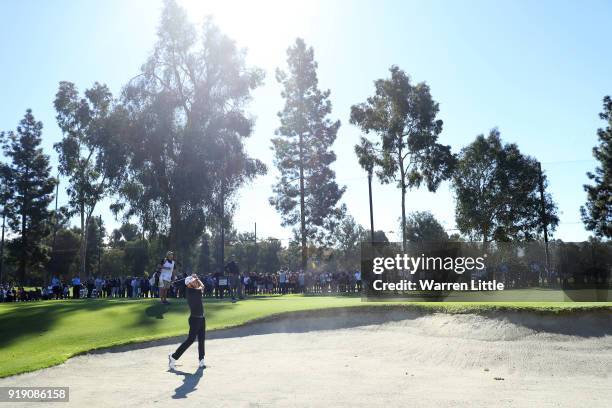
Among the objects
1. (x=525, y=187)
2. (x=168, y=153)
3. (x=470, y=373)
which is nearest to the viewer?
(x=470, y=373)

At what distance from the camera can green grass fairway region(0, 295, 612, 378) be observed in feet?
44.7

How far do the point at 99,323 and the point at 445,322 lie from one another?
11.7m

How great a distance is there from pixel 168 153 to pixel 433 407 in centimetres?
3161

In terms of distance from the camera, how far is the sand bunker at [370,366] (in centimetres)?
845

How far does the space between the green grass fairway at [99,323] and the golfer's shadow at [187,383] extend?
11.9ft

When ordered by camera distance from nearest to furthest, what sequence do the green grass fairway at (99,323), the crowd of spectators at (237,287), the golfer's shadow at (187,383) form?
the golfer's shadow at (187,383) → the green grass fairway at (99,323) → the crowd of spectators at (237,287)

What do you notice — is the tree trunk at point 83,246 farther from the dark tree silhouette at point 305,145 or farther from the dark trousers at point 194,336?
the dark trousers at point 194,336

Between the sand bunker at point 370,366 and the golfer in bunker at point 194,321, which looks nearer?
the sand bunker at point 370,366

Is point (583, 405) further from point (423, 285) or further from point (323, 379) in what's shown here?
point (423, 285)

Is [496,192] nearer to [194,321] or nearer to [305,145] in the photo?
[305,145]

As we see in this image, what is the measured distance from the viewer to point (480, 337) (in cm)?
1409

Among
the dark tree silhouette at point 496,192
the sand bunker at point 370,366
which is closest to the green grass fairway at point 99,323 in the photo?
the sand bunker at point 370,366

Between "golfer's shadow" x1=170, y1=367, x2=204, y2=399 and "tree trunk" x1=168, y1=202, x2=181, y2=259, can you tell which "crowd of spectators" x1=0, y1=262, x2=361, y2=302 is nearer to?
"tree trunk" x1=168, y1=202, x2=181, y2=259

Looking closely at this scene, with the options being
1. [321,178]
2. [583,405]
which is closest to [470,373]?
[583,405]
